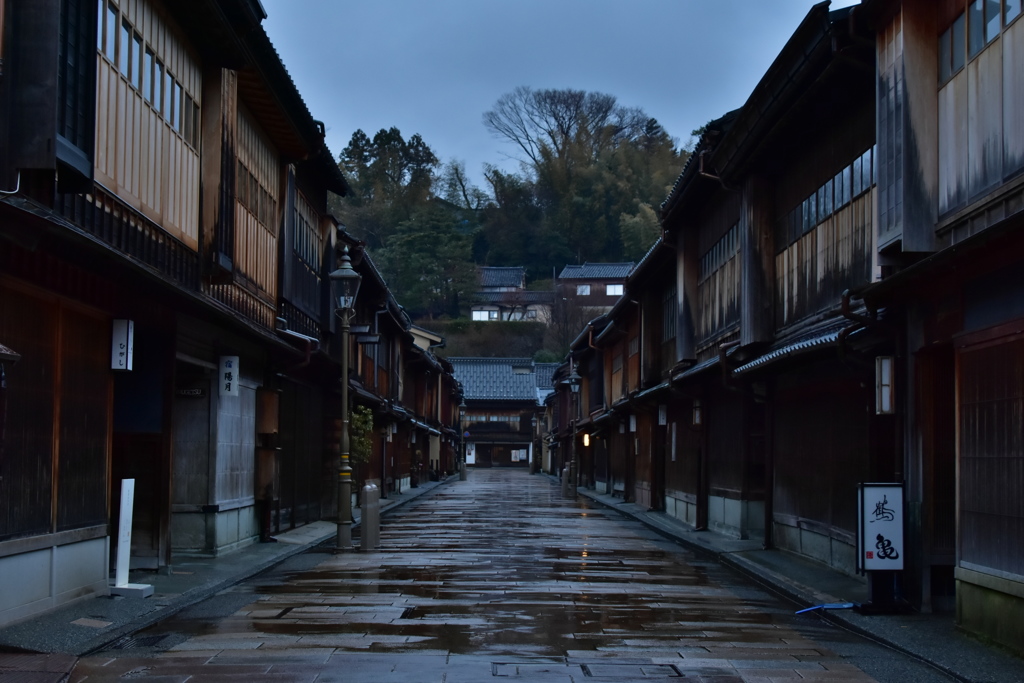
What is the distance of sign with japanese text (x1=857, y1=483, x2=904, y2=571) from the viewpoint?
502 inches

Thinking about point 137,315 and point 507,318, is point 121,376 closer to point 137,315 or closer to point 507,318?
point 137,315

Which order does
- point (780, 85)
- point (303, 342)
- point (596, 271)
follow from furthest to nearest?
point (596, 271) < point (303, 342) < point (780, 85)

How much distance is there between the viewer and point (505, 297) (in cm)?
10438

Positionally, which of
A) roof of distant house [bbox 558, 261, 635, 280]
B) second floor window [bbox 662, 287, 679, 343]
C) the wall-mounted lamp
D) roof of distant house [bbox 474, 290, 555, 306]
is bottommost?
the wall-mounted lamp

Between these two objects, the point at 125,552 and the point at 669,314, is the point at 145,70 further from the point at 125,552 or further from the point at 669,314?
the point at 669,314

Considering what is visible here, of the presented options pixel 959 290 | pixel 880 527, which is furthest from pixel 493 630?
pixel 959 290

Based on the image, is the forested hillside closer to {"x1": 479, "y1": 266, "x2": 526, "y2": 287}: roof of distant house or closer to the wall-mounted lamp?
{"x1": 479, "y1": 266, "x2": 526, "y2": 287}: roof of distant house

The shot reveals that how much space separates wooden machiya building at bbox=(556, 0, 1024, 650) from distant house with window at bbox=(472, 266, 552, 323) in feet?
246

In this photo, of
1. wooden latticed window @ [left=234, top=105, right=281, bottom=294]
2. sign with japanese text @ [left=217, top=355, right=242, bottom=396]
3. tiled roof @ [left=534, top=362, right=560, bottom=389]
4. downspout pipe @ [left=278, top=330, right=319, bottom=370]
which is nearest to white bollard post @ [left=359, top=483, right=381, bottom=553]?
downspout pipe @ [left=278, top=330, right=319, bottom=370]

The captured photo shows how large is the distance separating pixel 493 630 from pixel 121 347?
19.7ft

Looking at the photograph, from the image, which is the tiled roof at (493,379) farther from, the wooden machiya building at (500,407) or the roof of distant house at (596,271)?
the roof of distant house at (596,271)

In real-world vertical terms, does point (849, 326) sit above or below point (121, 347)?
above

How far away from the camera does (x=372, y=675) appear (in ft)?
30.1

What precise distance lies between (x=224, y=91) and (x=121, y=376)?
5189 mm
